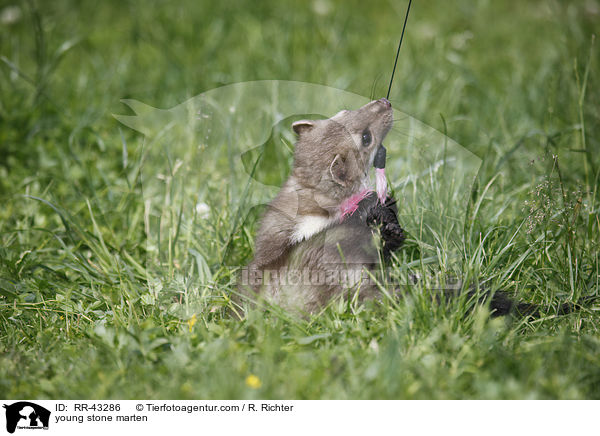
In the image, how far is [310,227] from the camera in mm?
2602

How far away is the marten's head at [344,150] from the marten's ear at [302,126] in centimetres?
5

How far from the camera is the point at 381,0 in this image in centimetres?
705

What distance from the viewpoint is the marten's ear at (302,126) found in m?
2.77

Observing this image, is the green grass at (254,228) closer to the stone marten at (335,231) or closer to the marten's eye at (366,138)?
the stone marten at (335,231)

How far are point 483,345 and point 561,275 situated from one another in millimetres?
802

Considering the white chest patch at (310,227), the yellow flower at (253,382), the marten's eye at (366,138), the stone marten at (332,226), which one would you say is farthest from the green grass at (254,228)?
the marten's eye at (366,138)
